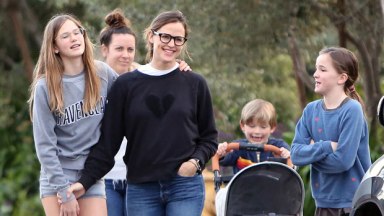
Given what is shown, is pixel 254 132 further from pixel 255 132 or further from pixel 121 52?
pixel 121 52

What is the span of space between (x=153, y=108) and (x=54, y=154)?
70cm

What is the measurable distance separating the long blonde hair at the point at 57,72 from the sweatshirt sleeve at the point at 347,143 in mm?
1742

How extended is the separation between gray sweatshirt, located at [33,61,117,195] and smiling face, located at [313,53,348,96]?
1652 mm

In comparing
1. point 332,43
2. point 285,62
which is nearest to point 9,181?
point 285,62

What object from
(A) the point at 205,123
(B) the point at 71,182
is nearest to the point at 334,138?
(A) the point at 205,123

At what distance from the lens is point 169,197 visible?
6.79 meters

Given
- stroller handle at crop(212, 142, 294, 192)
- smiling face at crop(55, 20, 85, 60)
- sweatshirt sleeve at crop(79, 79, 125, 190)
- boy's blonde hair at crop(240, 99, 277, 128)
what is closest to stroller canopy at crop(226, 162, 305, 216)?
stroller handle at crop(212, 142, 294, 192)

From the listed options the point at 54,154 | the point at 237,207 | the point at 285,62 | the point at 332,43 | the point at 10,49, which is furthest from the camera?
the point at 10,49

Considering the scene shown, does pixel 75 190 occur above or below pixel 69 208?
above

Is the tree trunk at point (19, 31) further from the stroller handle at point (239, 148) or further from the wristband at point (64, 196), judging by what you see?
the wristband at point (64, 196)

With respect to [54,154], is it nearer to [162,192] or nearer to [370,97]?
[162,192]

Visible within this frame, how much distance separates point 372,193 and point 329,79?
1240mm

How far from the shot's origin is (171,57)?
6871 millimetres

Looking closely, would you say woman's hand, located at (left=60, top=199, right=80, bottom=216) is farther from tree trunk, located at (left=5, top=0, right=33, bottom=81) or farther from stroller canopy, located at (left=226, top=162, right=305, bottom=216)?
tree trunk, located at (left=5, top=0, right=33, bottom=81)
